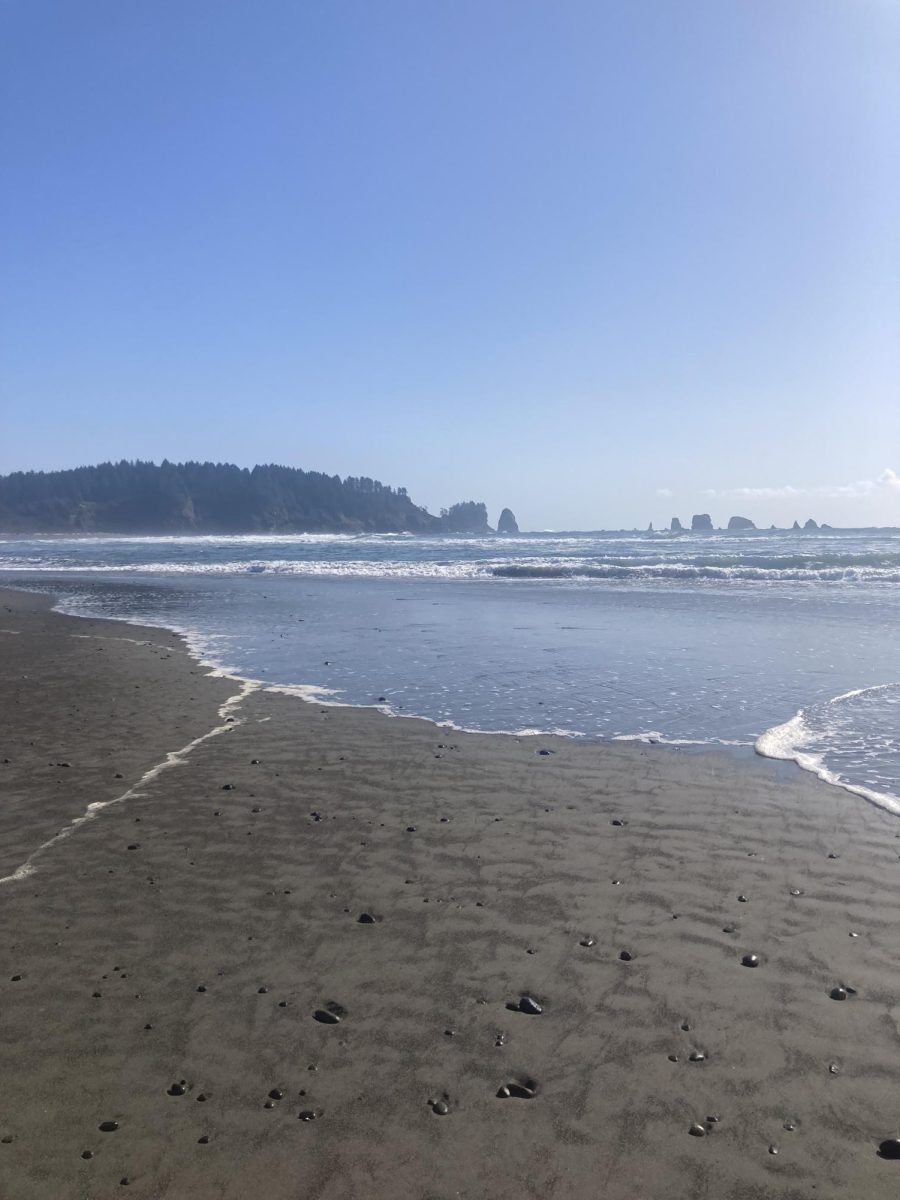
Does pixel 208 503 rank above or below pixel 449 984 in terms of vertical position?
above

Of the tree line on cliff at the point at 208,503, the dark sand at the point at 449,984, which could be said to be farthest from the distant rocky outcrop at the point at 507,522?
the dark sand at the point at 449,984

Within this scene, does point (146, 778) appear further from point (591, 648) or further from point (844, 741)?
A: point (591, 648)

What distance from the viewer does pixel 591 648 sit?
1546cm

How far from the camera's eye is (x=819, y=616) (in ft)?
69.1

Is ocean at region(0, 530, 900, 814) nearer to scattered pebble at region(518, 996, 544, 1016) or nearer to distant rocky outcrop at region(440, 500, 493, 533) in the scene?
scattered pebble at region(518, 996, 544, 1016)

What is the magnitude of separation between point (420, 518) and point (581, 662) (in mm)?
158056

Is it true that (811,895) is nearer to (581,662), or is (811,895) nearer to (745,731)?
(745,731)

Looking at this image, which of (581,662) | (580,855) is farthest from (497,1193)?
(581,662)

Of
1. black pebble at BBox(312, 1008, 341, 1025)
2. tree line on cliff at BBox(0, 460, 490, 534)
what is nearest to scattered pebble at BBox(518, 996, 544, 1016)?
black pebble at BBox(312, 1008, 341, 1025)

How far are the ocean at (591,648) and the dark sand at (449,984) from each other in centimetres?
191

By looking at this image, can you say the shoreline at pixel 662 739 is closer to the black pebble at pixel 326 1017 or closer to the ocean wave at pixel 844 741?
the ocean wave at pixel 844 741

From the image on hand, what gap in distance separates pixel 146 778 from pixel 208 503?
156532mm

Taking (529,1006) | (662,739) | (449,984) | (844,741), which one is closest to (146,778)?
(449,984)

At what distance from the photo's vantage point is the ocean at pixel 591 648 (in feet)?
31.6
